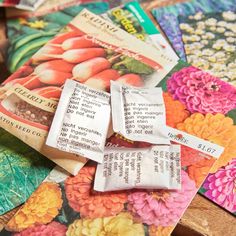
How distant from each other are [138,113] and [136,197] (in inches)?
4.4

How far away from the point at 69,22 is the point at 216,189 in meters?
0.37

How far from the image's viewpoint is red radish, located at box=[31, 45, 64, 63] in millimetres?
690

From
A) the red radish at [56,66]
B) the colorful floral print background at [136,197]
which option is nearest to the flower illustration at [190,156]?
the colorful floral print background at [136,197]

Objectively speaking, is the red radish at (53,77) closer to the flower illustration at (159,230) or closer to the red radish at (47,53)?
the red radish at (47,53)

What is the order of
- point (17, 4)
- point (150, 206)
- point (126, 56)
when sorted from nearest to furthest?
point (150, 206) < point (126, 56) < point (17, 4)

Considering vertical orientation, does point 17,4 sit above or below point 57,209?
above

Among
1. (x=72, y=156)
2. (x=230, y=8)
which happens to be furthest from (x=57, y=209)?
(x=230, y=8)

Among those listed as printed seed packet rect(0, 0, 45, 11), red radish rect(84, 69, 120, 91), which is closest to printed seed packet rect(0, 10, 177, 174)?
red radish rect(84, 69, 120, 91)

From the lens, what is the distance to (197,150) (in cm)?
60

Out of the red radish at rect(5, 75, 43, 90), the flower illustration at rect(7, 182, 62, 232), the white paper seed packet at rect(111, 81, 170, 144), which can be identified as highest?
the red radish at rect(5, 75, 43, 90)

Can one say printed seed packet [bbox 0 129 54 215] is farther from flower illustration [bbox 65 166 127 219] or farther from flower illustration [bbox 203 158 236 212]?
flower illustration [bbox 203 158 236 212]

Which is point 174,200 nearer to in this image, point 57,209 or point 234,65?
point 57,209

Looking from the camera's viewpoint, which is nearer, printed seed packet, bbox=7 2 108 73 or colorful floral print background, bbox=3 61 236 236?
colorful floral print background, bbox=3 61 236 236

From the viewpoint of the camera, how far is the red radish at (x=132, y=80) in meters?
0.66
